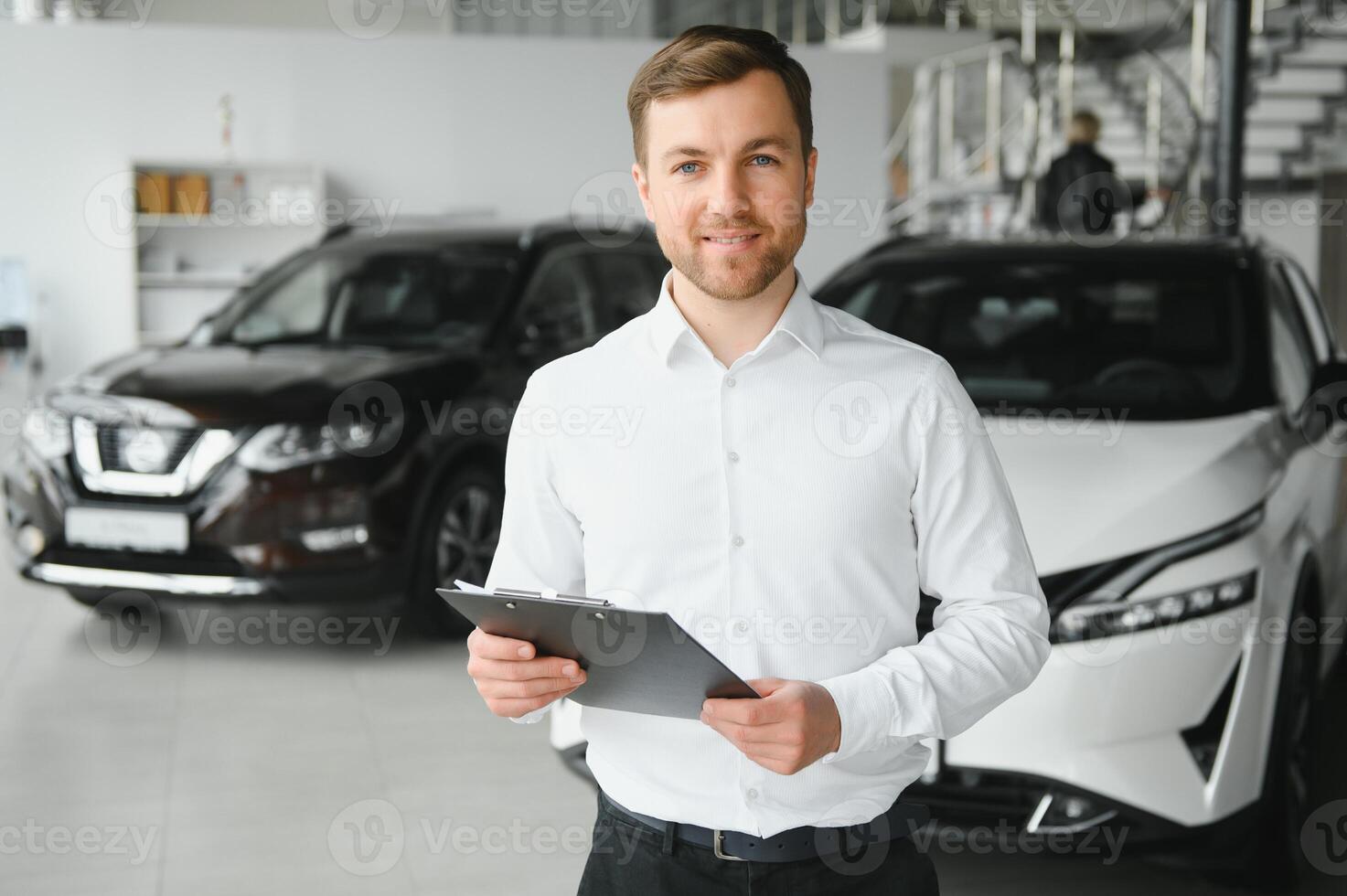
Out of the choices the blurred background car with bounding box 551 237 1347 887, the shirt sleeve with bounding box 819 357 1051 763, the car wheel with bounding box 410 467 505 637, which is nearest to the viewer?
the shirt sleeve with bounding box 819 357 1051 763

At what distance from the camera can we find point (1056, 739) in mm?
2615

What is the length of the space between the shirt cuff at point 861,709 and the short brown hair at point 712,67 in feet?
1.79

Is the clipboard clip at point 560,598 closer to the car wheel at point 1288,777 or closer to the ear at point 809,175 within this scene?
the ear at point 809,175

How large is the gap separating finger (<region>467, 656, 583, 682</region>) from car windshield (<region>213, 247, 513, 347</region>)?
397 cm

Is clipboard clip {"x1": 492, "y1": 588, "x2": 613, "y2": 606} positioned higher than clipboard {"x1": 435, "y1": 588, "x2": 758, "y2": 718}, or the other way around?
clipboard clip {"x1": 492, "y1": 588, "x2": 613, "y2": 606}

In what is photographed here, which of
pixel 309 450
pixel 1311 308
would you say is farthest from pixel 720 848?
pixel 1311 308

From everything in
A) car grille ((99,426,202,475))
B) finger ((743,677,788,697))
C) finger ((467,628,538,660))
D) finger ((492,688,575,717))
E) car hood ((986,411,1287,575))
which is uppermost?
finger ((467,628,538,660))

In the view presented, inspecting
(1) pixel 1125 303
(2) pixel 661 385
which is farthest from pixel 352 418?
(2) pixel 661 385

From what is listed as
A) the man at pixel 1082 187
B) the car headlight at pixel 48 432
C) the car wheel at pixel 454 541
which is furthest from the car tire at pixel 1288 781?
the man at pixel 1082 187

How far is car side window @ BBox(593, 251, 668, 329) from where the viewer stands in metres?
5.75

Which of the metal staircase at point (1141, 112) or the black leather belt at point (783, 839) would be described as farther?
the metal staircase at point (1141, 112)

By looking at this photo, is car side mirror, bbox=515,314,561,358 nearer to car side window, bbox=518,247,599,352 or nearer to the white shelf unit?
car side window, bbox=518,247,599,352

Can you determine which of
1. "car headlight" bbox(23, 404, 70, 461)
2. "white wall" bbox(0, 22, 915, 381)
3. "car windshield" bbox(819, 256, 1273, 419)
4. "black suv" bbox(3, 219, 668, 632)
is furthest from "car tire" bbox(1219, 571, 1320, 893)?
"white wall" bbox(0, 22, 915, 381)

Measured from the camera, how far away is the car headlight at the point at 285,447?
461 centimetres
